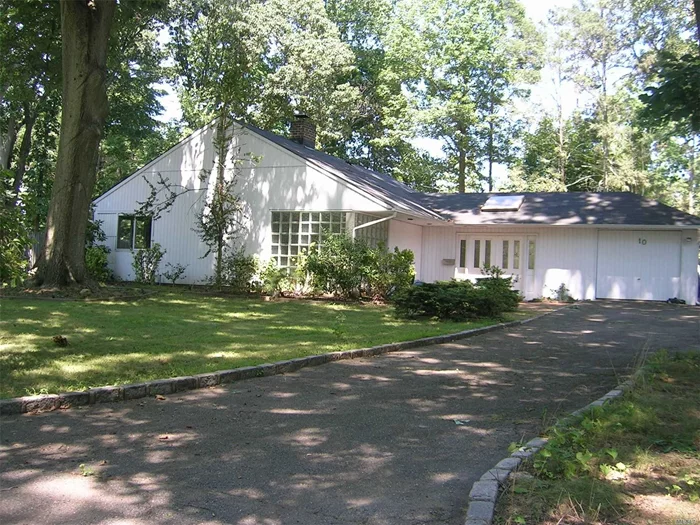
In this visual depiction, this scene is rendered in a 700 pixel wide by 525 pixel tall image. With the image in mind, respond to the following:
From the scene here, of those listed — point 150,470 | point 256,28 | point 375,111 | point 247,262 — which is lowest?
point 150,470

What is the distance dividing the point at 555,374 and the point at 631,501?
14.3ft

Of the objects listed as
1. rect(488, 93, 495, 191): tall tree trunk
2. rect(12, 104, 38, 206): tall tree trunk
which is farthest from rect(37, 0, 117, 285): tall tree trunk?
rect(488, 93, 495, 191): tall tree trunk

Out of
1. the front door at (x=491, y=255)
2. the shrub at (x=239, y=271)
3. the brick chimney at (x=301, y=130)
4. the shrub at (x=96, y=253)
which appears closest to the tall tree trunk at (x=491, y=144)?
the front door at (x=491, y=255)

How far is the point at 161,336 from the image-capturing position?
9383mm

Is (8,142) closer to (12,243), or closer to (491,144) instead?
(491,144)

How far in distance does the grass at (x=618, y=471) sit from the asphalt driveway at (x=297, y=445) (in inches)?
17.3

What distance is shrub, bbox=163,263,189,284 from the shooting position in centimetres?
2058

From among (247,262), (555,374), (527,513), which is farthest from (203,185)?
(527,513)

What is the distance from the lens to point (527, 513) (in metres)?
3.45

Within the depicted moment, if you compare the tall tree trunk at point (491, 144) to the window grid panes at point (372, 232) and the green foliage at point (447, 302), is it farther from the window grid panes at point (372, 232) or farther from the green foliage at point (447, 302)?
the green foliage at point (447, 302)

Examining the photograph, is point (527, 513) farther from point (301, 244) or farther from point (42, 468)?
point (301, 244)

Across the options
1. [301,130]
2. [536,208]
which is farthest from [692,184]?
[301,130]

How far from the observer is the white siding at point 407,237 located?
2105 centimetres

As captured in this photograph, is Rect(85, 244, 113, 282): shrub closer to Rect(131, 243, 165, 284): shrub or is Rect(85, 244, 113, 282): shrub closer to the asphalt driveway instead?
Rect(131, 243, 165, 284): shrub
